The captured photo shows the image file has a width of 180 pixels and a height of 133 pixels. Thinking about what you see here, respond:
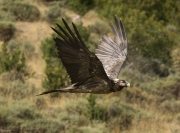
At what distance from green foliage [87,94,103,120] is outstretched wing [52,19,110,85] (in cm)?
465

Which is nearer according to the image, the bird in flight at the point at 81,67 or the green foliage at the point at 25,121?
the bird in flight at the point at 81,67

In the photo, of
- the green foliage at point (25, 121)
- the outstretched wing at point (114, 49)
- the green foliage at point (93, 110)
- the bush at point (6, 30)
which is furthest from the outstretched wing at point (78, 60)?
the bush at point (6, 30)

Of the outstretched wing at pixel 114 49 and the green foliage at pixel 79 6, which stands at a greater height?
the green foliage at pixel 79 6

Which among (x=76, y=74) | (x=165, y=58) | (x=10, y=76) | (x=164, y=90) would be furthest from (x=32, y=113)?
(x=165, y=58)

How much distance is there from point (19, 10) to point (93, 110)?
33.8 feet

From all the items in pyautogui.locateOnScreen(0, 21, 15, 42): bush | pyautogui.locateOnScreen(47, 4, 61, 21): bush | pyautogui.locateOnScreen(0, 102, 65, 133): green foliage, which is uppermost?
pyautogui.locateOnScreen(47, 4, 61, 21): bush

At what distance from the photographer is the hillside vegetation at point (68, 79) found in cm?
986

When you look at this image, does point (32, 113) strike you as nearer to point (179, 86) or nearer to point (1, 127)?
point (1, 127)

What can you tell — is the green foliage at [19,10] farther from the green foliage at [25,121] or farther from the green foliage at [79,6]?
the green foliage at [25,121]

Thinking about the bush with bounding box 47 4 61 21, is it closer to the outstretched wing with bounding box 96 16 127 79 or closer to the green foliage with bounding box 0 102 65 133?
the green foliage with bounding box 0 102 65 133

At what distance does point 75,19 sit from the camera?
21.3 m

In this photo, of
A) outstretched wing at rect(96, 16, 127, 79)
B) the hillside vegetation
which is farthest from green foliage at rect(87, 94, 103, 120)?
outstretched wing at rect(96, 16, 127, 79)

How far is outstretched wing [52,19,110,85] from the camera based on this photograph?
5332mm

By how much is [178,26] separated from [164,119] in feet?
27.8
